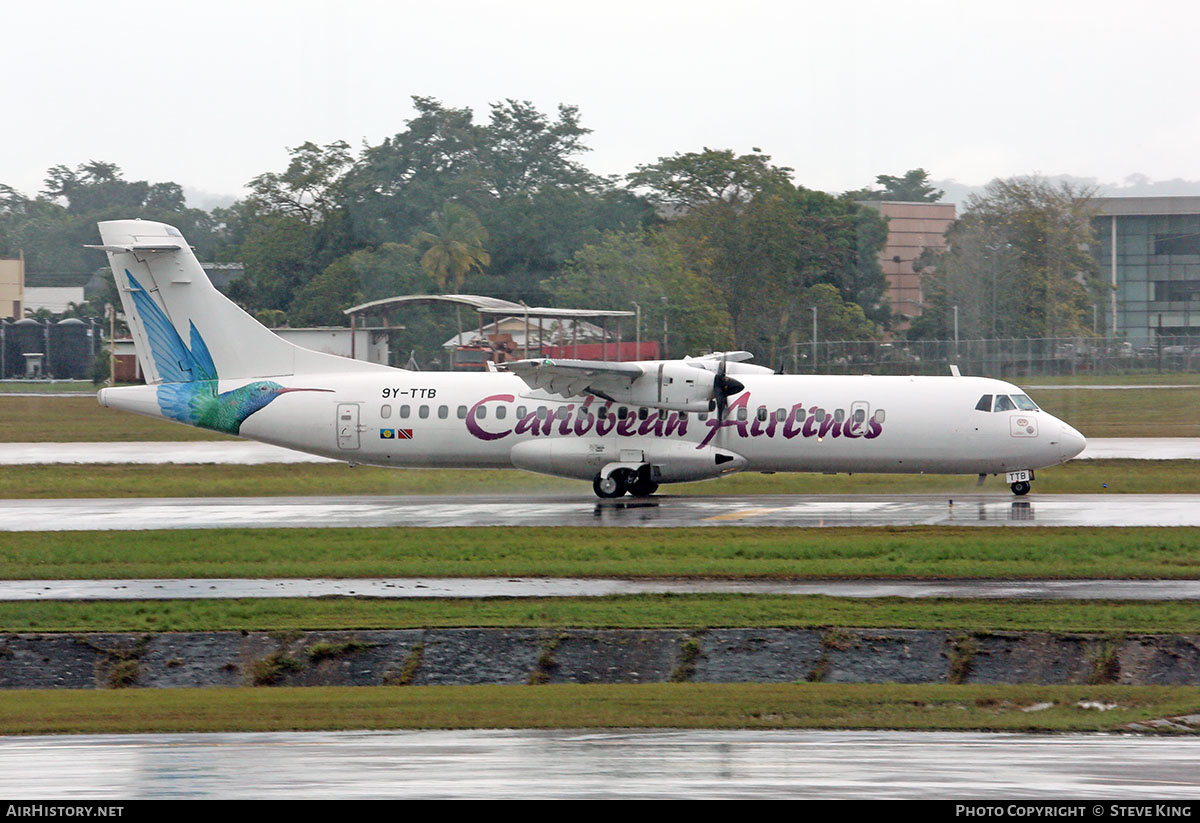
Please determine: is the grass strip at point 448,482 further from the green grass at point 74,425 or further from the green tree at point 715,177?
the green tree at point 715,177

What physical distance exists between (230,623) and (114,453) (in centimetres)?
2824

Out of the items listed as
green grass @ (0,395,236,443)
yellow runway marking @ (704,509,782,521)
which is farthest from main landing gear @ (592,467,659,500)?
green grass @ (0,395,236,443)

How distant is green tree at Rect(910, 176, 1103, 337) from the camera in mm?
66812

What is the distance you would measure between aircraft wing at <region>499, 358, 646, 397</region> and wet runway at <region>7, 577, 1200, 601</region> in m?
8.68

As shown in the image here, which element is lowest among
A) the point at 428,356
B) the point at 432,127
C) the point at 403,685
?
the point at 403,685

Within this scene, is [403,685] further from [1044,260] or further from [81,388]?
[81,388]

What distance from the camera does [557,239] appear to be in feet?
280

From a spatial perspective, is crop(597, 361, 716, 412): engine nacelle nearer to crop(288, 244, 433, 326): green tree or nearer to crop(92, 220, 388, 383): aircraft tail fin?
crop(92, 220, 388, 383): aircraft tail fin

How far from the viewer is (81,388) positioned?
78.2 meters

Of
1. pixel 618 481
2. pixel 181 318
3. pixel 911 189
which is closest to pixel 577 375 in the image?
pixel 618 481

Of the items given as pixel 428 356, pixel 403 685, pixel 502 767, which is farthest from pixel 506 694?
pixel 428 356

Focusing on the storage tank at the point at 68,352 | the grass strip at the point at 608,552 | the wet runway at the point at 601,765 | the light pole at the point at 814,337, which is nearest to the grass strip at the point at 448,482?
the grass strip at the point at 608,552

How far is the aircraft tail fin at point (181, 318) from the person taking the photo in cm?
2878

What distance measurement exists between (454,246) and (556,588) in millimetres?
67276
